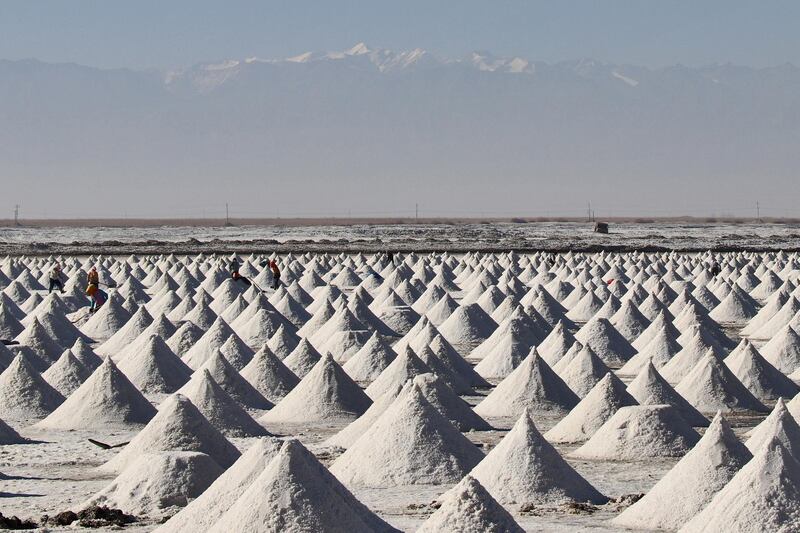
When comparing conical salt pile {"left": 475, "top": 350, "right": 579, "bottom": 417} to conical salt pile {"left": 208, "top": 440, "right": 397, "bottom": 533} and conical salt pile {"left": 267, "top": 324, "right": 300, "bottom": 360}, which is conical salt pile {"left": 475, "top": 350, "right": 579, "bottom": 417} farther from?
Result: conical salt pile {"left": 208, "top": 440, "right": 397, "bottom": 533}

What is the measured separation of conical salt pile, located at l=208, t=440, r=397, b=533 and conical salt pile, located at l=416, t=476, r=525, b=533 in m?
0.62

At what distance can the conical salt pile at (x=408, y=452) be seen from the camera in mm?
14656

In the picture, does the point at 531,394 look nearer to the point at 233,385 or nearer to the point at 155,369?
the point at 233,385

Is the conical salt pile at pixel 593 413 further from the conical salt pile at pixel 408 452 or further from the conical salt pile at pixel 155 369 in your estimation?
the conical salt pile at pixel 155 369

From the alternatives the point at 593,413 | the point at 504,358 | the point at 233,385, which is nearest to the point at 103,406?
the point at 233,385

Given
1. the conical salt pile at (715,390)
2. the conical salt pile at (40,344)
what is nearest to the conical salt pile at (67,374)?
the conical salt pile at (40,344)

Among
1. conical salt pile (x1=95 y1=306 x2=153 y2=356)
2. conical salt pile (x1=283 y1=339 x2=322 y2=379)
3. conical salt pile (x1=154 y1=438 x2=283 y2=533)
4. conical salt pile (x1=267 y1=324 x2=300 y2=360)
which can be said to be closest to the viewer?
conical salt pile (x1=154 y1=438 x2=283 y2=533)

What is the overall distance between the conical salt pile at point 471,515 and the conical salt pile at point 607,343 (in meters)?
15.9

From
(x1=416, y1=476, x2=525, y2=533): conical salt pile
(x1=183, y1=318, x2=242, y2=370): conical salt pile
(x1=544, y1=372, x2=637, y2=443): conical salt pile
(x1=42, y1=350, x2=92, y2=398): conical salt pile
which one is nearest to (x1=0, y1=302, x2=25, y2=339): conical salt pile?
(x1=183, y1=318, x2=242, y2=370): conical salt pile

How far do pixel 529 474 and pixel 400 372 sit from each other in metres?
7.71

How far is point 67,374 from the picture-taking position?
21.9 meters

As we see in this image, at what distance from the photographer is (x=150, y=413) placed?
19.3 m

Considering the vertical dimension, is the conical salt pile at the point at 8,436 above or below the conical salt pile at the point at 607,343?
below

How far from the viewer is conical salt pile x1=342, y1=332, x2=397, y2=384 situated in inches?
925
